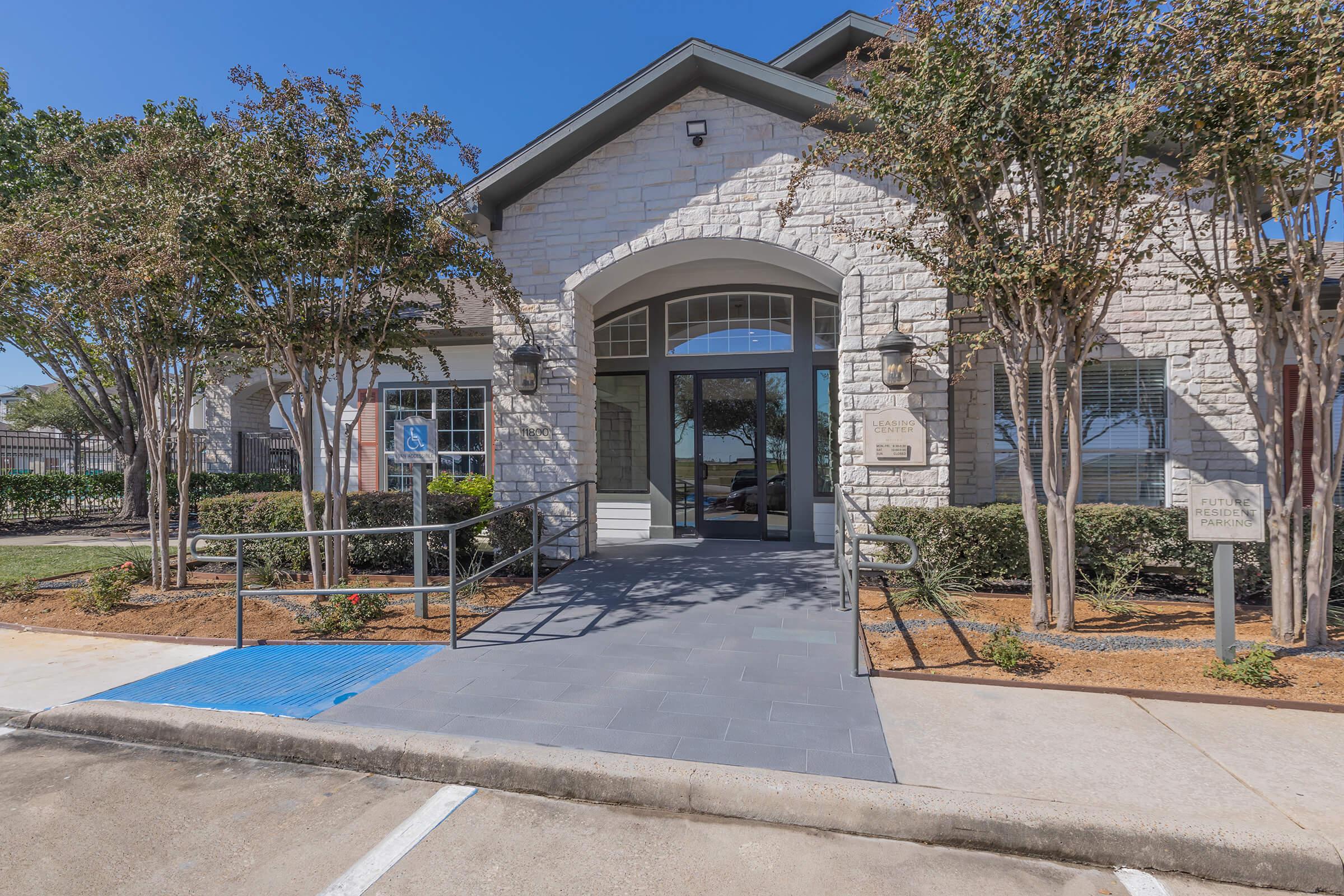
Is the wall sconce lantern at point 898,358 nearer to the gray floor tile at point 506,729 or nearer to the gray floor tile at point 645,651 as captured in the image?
the gray floor tile at point 645,651

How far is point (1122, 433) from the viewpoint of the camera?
7.68 meters

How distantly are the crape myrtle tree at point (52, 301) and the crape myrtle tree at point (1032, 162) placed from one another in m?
7.56

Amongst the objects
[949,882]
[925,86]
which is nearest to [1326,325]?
[925,86]

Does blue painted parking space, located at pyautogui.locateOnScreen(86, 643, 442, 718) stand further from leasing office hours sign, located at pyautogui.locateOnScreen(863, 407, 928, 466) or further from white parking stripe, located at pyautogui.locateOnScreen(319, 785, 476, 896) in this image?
leasing office hours sign, located at pyautogui.locateOnScreen(863, 407, 928, 466)

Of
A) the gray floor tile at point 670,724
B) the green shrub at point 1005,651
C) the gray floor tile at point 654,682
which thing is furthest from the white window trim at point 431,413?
the green shrub at point 1005,651

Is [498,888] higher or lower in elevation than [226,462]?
lower

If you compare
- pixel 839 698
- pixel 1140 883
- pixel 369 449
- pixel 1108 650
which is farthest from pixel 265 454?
pixel 1140 883

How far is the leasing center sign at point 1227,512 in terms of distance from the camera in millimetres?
4371

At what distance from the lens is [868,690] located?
404cm

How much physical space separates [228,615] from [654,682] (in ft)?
15.0

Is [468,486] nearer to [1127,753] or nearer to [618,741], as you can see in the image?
[618,741]

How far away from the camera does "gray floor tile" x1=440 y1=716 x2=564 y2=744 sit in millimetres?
3402

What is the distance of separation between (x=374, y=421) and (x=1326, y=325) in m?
12.6

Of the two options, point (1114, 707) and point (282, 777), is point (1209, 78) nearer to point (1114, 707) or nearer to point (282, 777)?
point (1114, 707)
